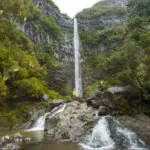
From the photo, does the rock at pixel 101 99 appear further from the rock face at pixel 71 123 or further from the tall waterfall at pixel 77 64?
the tall waterfall at pixel 77 64

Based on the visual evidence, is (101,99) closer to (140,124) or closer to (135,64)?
(135,64)

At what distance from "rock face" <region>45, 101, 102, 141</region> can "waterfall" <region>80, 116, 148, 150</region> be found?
0.97 m

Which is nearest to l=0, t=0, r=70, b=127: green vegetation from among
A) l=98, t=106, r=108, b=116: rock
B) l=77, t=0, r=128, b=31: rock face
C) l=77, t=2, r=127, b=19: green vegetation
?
l=98, t=106, r=108, b=116: rock

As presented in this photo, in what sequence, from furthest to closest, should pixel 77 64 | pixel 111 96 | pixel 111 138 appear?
pixel 77 64
pixel 111 96
pixel 111 138

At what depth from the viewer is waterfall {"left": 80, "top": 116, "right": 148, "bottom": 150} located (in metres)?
12.6

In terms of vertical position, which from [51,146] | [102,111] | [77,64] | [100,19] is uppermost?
[100,19]

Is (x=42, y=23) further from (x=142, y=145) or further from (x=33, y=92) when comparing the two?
(x=142, y=145)

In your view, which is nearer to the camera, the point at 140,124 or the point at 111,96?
the point at 140,124

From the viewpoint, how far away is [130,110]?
16.6 m

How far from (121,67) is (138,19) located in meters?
3.58

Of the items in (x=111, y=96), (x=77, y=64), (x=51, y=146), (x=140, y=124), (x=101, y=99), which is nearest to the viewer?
(x=51, y=146)

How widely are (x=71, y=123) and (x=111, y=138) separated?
382 centimetres

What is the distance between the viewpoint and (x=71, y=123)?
1686 cm

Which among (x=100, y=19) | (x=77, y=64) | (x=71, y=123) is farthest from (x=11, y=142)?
(x=100, y=19)
